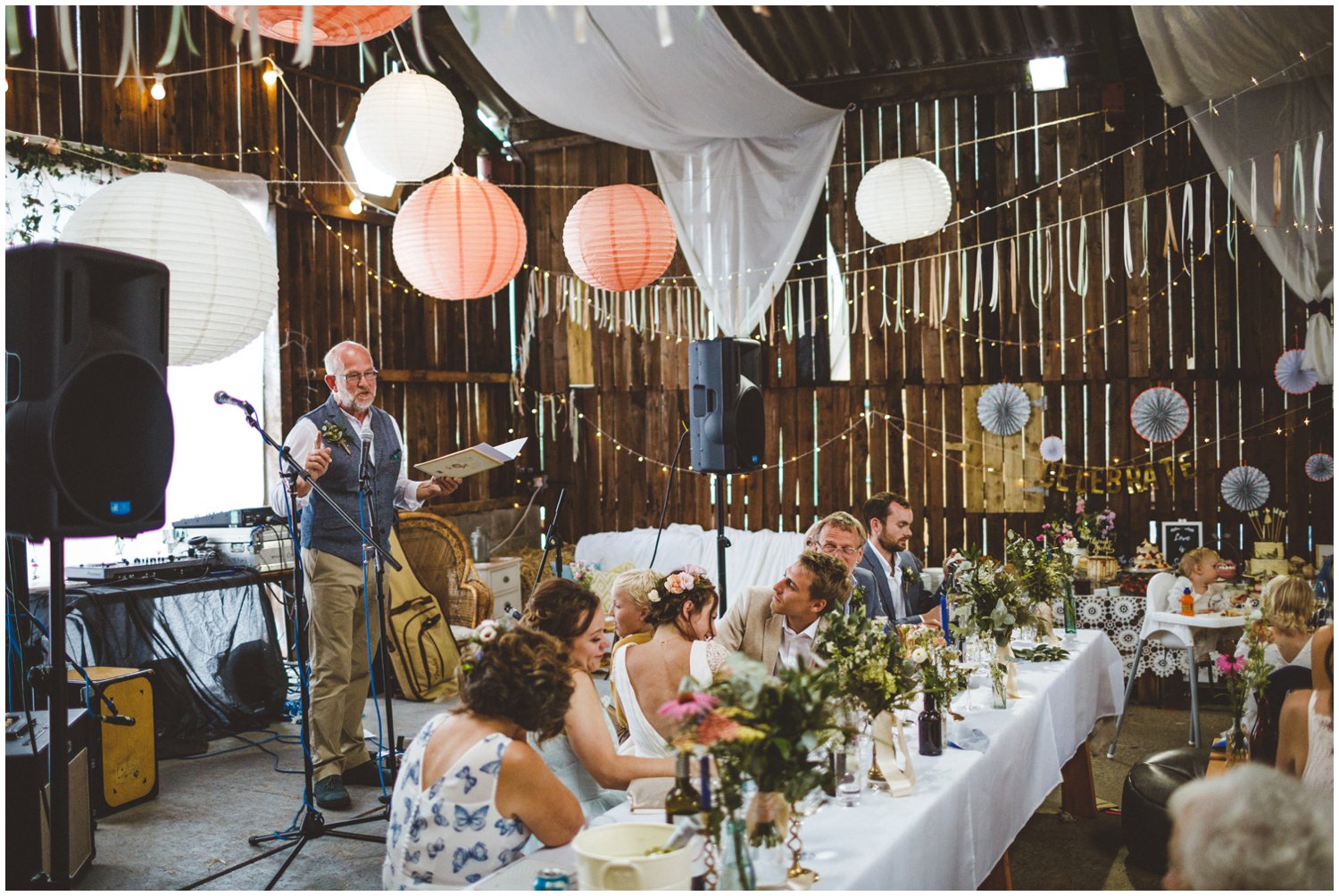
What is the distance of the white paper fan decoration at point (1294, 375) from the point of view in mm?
7055

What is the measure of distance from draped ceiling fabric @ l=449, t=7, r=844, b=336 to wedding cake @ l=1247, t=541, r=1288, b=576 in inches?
133

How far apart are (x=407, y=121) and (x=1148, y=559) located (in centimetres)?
517

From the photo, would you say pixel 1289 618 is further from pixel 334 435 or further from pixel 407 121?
pixel 407 121

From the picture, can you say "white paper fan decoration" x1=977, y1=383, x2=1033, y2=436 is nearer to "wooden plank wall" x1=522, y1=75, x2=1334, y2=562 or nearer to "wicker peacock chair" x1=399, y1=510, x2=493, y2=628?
"wooden plank wall" x1=522, y1=75, x2=1334, y2=562

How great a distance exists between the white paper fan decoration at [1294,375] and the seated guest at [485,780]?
6326 millimetres

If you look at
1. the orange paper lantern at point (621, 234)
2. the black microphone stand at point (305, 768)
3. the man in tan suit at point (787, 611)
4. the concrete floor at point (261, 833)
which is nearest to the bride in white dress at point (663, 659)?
the man in tan suit at point (787, 611)

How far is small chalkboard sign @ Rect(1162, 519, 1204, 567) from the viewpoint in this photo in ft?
24.0

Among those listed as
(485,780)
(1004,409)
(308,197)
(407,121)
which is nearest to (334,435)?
(407,121)

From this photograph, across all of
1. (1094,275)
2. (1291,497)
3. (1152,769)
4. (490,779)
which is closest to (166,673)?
(490,779)

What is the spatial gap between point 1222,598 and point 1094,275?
105 inches

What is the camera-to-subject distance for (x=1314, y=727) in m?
2.86

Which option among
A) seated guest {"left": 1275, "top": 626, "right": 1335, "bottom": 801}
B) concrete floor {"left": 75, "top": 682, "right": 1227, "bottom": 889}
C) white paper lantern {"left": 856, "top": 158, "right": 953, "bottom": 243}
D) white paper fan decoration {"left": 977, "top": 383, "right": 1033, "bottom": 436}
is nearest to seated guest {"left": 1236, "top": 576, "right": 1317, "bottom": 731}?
seated guest {"left": 1275, "top": 626, "right": 1335, "bottom": 801}

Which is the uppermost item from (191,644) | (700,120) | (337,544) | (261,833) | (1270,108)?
(700,120)

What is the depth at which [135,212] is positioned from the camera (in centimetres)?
339
